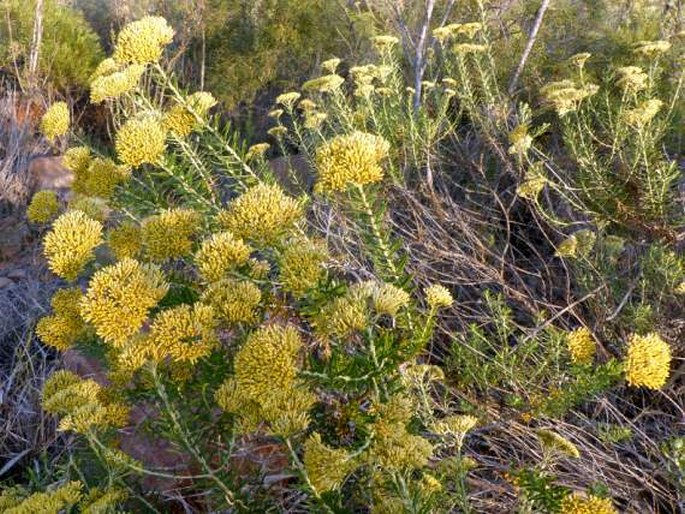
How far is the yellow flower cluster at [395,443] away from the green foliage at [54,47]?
632 centimetres

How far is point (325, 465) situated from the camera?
1.41m

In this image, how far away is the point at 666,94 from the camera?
388 cm

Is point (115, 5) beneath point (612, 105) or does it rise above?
above

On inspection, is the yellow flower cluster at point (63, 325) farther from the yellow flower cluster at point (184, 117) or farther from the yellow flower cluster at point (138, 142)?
the yellow flower cluster at point (184, 117)

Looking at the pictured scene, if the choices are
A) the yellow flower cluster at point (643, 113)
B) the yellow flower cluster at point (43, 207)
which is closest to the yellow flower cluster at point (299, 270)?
the yellow flower cluster at point (43, 207)

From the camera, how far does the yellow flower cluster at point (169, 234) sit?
175cm

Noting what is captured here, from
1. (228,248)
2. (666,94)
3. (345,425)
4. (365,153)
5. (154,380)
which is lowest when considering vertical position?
(666,94)

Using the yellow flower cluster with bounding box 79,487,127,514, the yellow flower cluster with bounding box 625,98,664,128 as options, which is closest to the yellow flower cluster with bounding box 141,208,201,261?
the yellow flower cluster with bounding box 79,487,127,514

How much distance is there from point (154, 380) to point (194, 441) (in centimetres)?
23

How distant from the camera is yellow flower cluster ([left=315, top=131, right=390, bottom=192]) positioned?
1.51 m

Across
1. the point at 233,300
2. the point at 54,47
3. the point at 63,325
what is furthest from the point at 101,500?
the point at 54,47

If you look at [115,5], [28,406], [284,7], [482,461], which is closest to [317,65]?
→ [284,7]

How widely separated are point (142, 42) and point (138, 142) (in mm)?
335

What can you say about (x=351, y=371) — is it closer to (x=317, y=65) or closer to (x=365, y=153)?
(x=365, y=153)
